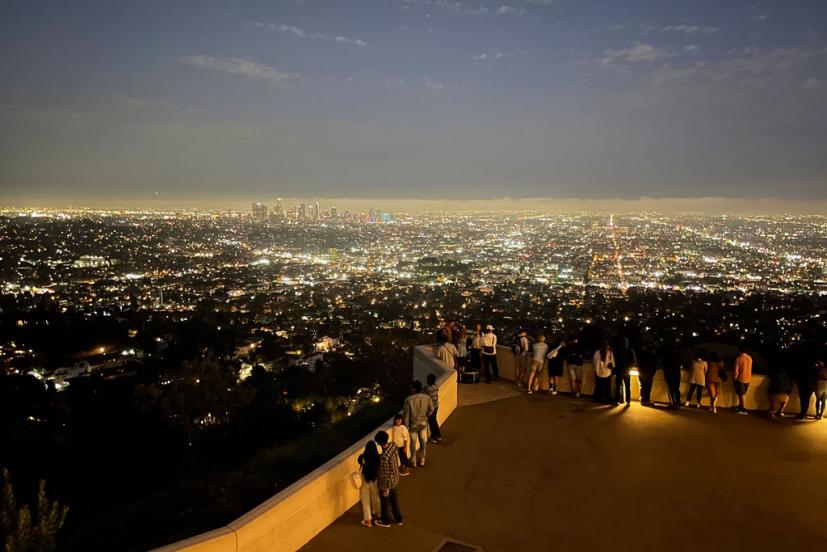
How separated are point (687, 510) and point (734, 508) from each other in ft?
1.53

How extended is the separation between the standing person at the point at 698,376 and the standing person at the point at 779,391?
84cm

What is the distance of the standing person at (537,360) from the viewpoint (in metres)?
8.65

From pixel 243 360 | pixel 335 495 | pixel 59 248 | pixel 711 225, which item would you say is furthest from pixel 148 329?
pixel 711 225

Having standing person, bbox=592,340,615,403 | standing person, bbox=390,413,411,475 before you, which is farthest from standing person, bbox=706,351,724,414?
standing person, bbox=390,413,411,475

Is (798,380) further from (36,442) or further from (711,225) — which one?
(711,225)

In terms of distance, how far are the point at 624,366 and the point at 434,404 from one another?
133 inches

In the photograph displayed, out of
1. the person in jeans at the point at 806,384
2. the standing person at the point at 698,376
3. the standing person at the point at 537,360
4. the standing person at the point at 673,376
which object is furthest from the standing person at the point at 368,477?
the person in jeans at the point at 806,384

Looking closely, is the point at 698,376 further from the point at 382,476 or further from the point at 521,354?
the point at 382,476

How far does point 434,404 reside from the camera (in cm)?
641

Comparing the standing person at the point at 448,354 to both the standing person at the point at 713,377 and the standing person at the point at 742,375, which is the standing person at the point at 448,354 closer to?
the standing person at the point at 713,377

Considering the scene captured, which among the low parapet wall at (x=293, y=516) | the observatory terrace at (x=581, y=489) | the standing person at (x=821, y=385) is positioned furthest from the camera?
the standing person at (x=821, y=385)

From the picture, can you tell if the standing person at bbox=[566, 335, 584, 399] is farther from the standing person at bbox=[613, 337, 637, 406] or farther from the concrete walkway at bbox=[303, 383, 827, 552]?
the concrete walkway at bbox=[303, 383, 827, 552]

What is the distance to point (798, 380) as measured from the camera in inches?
294

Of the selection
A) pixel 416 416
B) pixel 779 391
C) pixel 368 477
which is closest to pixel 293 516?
pixel 368 477
